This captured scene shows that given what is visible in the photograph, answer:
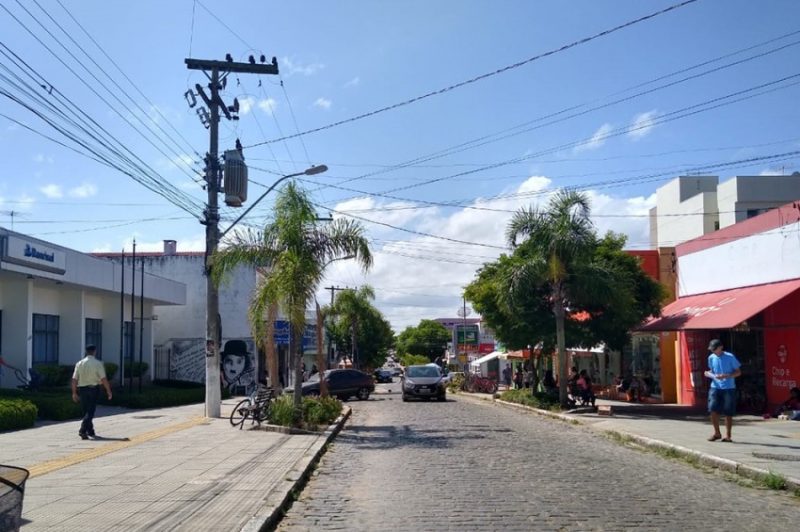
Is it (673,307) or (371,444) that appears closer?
(371,444)

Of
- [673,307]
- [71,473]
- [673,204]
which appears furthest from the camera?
[673,204]

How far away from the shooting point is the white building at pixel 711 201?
4419 centimetres

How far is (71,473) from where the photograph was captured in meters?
10.8

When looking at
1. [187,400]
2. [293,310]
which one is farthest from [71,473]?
[187,400]

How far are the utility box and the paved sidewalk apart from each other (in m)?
6.44

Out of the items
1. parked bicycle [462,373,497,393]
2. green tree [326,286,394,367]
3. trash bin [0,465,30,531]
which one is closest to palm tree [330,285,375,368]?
green tree [326,286,394,367]

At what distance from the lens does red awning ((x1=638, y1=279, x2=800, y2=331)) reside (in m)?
18.8

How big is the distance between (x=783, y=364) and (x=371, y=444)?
11.7 meters

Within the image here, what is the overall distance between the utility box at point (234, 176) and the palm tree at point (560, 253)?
876 centimetres

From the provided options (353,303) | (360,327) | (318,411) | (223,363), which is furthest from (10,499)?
(360,327)

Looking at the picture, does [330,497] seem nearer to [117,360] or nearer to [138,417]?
[138,417]

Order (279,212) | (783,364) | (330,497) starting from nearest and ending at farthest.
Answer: (330,497) < (279,212) < (783,364)

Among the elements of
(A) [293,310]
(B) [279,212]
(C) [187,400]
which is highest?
(B) [279,212]

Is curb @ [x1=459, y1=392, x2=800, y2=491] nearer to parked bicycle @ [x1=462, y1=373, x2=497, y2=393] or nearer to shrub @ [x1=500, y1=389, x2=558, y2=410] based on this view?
shrub @ [x1=500, y1=389, x2=558, y2=410]
